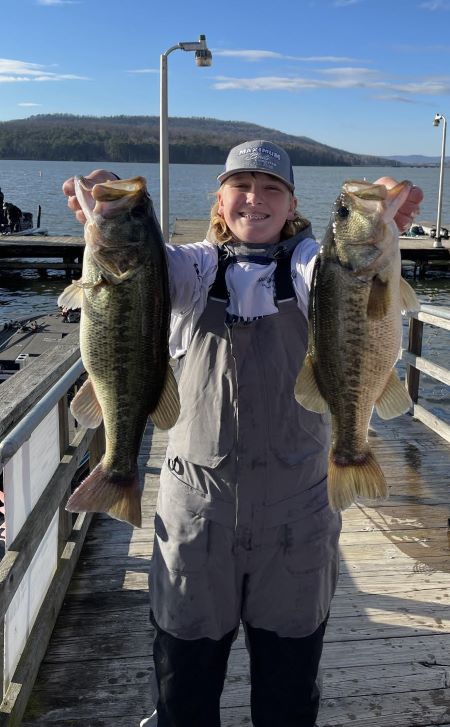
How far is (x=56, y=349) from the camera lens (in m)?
4.12

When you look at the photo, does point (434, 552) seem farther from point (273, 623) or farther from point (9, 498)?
point (9, 498)

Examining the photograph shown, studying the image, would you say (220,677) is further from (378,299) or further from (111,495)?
(378,299)

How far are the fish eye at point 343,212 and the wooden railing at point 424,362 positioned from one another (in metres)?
3.80

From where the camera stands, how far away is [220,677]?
96.2 inches

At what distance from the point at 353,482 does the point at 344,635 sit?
1.71m

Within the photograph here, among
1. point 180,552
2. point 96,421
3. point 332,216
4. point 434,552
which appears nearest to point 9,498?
point 96,421

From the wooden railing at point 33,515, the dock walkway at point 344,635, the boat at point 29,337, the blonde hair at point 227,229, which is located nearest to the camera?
the blonde hair at point 227,229

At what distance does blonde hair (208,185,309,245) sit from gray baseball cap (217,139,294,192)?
0.14 m

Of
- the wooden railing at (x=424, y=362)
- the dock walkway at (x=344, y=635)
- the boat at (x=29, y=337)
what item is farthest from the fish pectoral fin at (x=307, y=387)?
the boat at (x=29, y=337)

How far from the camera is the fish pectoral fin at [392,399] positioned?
2.42m

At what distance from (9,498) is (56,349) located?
146cm

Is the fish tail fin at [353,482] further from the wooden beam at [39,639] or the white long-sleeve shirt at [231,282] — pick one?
the wooden beam at [39,639]

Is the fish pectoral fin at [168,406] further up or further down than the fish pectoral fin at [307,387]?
further down

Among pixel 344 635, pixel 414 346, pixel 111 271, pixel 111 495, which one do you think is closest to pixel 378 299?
pixel 111 271
